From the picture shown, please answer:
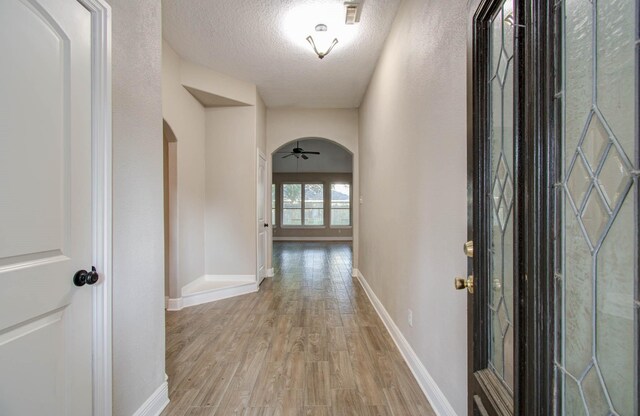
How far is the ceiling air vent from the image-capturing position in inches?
108

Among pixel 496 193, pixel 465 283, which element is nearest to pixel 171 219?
pixel 465 283

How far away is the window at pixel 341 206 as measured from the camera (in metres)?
12.4

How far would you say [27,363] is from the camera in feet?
3.68

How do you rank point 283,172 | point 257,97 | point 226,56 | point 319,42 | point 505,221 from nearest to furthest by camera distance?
point 505,221, point 319,42, point 226,56, point 257,97, point 283,172

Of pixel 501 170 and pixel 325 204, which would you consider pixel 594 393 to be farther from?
pixel 325 204

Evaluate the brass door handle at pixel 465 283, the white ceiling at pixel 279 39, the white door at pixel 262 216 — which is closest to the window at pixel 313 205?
the white door at pixel 262 216

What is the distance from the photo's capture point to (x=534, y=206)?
0.68m

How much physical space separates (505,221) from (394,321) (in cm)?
224

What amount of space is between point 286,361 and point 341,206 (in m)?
10.1

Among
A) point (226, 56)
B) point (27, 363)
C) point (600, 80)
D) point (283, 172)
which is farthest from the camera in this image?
point (283, 172)

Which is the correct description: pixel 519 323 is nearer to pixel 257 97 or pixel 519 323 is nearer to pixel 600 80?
pixel 600 80

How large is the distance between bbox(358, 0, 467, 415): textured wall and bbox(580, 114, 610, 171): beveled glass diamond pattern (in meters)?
0.97

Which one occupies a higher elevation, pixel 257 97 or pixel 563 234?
pixel 257 97

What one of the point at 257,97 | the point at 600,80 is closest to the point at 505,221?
the point at 600,80
